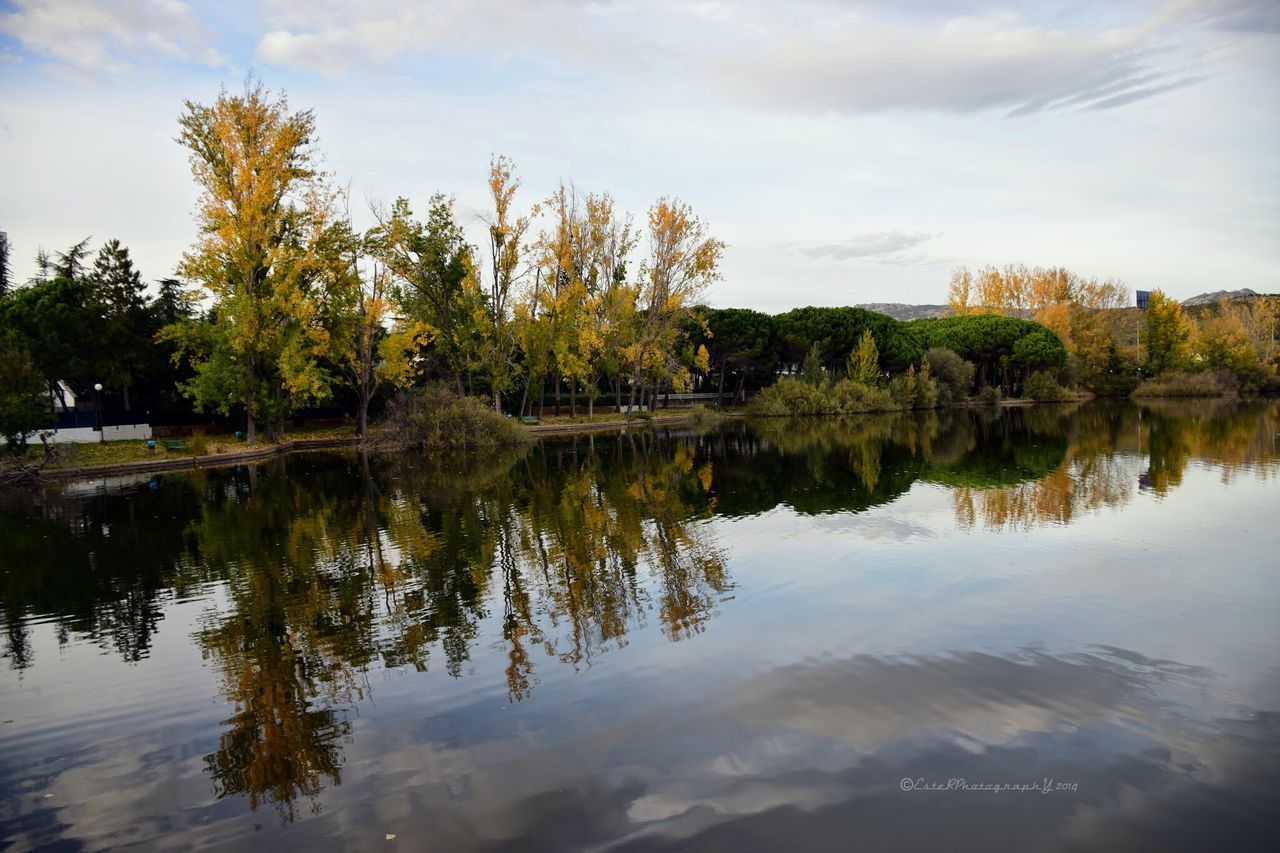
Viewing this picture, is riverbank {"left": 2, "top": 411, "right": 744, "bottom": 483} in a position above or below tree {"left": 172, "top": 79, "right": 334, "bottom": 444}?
below

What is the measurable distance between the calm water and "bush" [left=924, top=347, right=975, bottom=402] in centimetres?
4789

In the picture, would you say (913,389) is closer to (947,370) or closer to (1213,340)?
(947,370)

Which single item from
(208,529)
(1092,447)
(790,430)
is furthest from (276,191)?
(1092,447)

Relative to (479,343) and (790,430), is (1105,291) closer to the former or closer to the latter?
(790,430)

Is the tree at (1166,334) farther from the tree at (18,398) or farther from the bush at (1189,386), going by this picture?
the tree at (18,398)

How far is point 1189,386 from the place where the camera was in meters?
69.9

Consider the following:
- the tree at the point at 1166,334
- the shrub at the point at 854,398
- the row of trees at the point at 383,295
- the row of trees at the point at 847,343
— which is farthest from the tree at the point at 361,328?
the tree at the point at 1166,334

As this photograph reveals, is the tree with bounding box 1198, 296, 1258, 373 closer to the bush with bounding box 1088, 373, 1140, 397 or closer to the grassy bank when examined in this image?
the bush with bounding box 1088, 373, 1140, 397

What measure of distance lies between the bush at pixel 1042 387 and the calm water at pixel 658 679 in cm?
5699

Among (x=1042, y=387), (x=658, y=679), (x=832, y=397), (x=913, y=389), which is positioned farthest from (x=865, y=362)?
(x=658, y=679)

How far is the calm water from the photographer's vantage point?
5250 mm

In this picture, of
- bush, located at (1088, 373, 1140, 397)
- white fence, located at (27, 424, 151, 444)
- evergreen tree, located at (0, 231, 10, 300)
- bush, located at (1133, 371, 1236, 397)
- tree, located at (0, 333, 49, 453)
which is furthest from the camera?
bush, located at (1088, 373, 1140, 397)

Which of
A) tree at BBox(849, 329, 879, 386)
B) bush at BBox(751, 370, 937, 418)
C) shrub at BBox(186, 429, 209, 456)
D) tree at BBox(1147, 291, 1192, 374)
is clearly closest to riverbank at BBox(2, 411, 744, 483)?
shrub at BBox(186, 429, 209, 456)

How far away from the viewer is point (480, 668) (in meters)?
8.00
